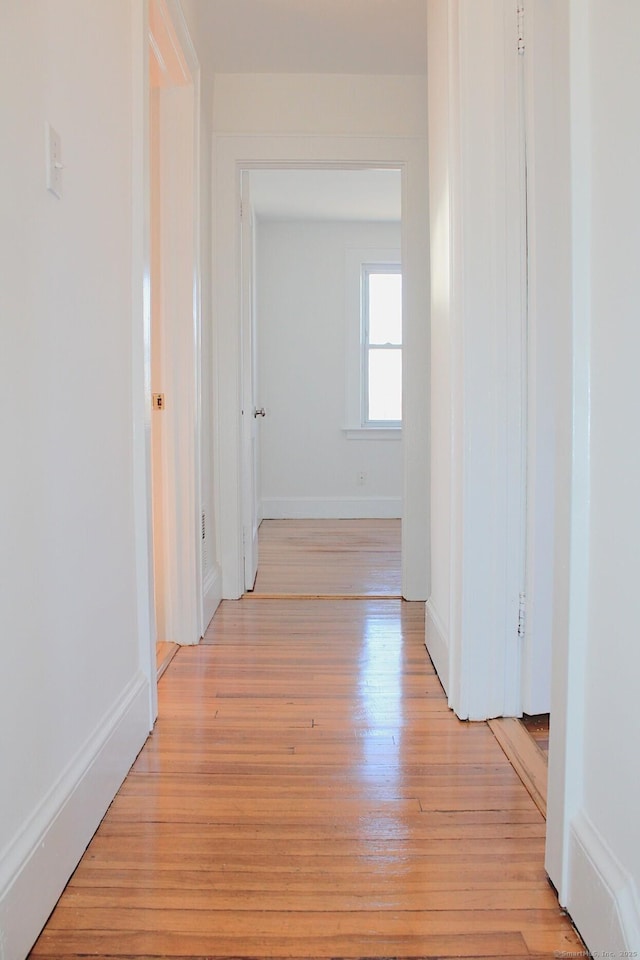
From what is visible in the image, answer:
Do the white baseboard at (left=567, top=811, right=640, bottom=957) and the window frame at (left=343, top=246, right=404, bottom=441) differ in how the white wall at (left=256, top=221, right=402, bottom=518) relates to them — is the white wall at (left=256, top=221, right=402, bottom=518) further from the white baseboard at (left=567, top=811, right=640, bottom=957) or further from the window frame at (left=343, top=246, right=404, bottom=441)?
the white baseboard at (left=567, top=811, right=640, bottom=957)

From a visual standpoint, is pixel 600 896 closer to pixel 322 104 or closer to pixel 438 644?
pixel 438 644

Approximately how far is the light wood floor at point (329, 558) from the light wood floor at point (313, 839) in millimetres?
1359

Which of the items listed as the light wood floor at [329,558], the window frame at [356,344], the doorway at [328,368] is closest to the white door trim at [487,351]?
the light wood floor at [329,558]

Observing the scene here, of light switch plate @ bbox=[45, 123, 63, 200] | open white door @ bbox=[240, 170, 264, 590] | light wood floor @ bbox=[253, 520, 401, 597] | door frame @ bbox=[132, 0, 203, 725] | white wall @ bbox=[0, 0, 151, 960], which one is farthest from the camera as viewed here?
light wood floor @ bbox=[253, 520, 401, 597]

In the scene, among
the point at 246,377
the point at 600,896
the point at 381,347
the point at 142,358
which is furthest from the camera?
the point at 381,347

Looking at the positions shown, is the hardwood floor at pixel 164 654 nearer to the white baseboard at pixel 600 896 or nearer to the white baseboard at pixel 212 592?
the white baseboard at pixel 212 592

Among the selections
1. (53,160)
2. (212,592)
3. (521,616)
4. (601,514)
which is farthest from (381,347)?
(601,514)

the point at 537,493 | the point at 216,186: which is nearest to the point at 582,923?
the point at 537,493

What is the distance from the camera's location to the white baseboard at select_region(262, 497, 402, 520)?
6309 millimetres

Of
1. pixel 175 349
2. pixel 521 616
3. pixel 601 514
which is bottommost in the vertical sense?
pixel 521 616

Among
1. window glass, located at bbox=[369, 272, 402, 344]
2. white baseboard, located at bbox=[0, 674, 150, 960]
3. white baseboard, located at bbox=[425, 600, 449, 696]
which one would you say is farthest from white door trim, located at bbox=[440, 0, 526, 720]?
window glass, located at bbox=[369, 272, 402, 344]

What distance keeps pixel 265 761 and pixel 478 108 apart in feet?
5.82

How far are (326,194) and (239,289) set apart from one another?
7.73ft

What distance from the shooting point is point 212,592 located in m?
3.16
